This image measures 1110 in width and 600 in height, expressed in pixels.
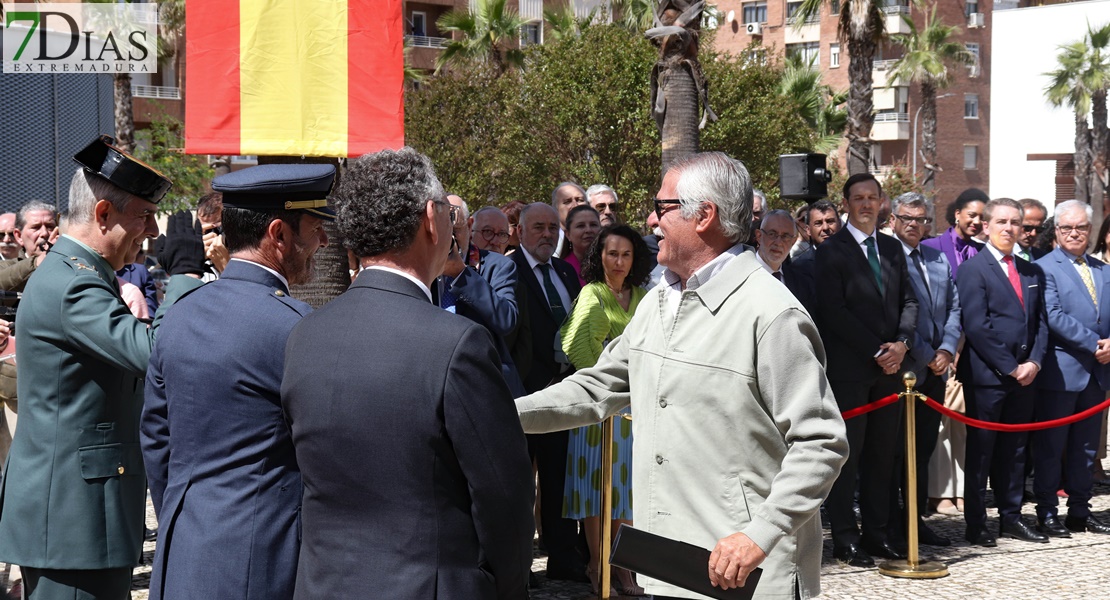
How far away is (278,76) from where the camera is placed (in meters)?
5.76

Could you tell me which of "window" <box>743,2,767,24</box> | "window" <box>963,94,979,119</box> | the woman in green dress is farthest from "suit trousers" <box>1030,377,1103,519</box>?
"window" <box>963,94,979,119</box>

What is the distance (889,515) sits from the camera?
7852 mm

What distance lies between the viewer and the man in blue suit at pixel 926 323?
7984mm

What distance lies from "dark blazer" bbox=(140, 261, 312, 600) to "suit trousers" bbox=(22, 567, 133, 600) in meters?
0.77

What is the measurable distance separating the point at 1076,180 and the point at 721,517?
147 ft

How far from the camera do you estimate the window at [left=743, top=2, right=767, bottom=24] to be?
59531 millimetres

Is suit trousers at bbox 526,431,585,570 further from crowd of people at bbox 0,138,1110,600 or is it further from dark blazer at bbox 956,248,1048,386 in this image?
dark blazer at bbox 956,248,1048,386

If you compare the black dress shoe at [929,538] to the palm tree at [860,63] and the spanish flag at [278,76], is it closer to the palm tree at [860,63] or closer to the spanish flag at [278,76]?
the spanish flag at [278,76]

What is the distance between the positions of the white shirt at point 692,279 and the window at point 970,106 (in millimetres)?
62521

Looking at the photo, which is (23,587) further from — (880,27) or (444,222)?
(880,27)

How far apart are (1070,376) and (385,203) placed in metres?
7.14

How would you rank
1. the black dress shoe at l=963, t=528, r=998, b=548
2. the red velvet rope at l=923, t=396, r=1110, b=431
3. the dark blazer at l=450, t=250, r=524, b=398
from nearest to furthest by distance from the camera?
1. the dark blazer at l=450, t=250, r=524, b=398
2. the red velvet rope at l=923, t=396, r=1110, b=431
3. the black dress shoe at l=963, t=528, r=998, b=548

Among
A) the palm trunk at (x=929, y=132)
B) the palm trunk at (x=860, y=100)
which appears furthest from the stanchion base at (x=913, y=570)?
the palm trunk at (x=929, y=132)

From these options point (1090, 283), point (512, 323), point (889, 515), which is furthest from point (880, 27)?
point (512, 323)
